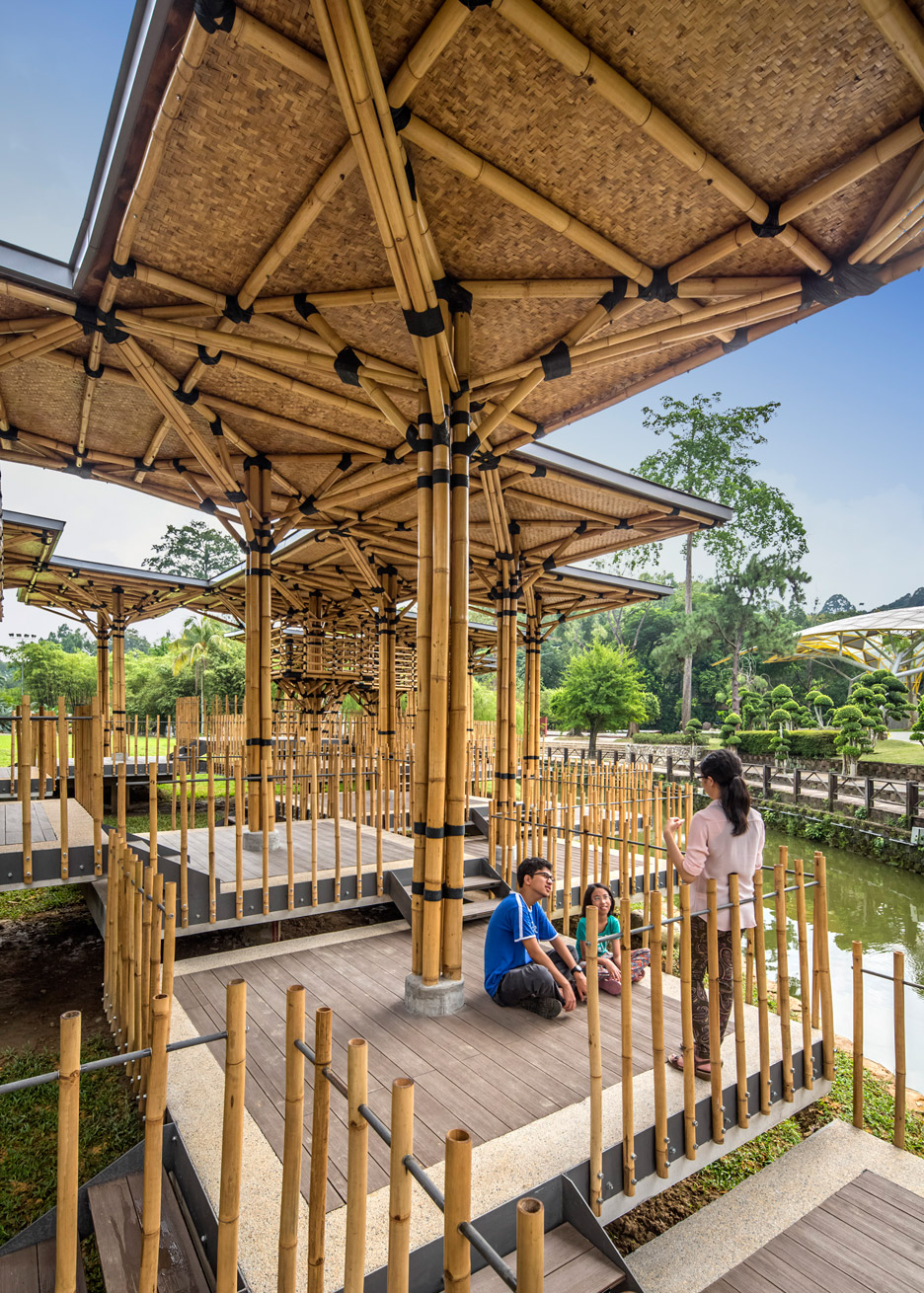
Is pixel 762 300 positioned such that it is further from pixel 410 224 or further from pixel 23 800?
pixel 23 800

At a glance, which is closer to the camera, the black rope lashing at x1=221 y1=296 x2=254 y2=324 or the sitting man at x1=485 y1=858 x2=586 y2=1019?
the sitting man at x1=485 y1=858 x2=586 y2=1019

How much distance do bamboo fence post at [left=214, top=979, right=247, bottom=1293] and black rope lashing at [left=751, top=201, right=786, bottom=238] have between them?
3.97 m

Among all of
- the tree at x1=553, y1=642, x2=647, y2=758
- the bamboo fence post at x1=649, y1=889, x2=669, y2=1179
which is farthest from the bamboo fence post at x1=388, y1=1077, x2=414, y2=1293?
the tree at x1=553, y1=642, x2=647, y2=758

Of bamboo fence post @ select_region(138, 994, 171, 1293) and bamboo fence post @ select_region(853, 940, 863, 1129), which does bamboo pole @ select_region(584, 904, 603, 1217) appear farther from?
bamboo fence post @ select_region(853, 940, 863, 1129)

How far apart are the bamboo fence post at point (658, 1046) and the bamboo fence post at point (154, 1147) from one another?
5.98ft

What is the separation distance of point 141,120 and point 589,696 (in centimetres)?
2523

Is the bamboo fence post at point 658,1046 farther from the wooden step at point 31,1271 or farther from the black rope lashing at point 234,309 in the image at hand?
the black rope lashing at point 234,309

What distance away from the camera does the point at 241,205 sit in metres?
3.44

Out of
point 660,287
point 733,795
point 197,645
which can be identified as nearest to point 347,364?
point 660,287

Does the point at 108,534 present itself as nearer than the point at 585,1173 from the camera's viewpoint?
No

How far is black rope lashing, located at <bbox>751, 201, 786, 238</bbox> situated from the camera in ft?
10.9

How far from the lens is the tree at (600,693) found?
26578mm

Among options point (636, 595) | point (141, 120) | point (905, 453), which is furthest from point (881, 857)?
point (905, 453)

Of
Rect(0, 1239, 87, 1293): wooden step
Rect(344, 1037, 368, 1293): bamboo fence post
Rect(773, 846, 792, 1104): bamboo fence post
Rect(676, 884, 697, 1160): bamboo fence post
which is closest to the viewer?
Rect(344, 1037, 368, 1293): bamboo fence post
